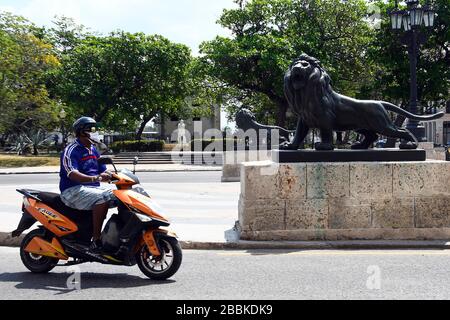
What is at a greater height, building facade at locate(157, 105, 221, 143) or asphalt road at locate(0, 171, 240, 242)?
building facade at locate(157, 105, 221, 143)

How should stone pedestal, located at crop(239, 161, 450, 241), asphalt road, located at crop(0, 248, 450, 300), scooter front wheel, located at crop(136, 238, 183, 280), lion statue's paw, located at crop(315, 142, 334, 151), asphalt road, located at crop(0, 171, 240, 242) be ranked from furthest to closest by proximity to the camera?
asphalt road, located at crop(0, 171, 240, 242) < lion statue's paw, located at crop(315, 142, 334, 151) < stone pedestal, located at crop(239, 161, 450, 241) < scooter front wheel, located at crop(136, 238, 183, 280) < asphalt road, located at crop(0, 248, 450, 300)

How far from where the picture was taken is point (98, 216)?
580 centimetres

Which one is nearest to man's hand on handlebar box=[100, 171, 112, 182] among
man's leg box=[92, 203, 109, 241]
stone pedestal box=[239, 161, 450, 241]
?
man's leg box=[92, 203, 109, 241]

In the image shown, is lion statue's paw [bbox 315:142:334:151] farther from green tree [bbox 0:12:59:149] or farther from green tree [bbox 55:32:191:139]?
green tree [bbox 55:32:191:139]

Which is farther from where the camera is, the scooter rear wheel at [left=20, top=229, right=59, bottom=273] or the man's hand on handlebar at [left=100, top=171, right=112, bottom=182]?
the scooter rear wheel at [left=20, top=229, right=59, bottom=273]

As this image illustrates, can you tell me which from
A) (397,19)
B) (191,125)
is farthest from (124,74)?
(397,19)

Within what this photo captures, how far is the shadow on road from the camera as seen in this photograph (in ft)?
18.1

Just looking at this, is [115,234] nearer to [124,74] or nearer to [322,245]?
[322,245]

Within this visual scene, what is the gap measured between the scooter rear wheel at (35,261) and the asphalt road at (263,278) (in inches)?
3.9

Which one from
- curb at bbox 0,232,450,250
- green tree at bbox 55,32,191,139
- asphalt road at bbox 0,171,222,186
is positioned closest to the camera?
curb at bbox 0,232,450,250

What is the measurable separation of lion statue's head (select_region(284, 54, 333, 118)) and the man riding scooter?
3.03 meters

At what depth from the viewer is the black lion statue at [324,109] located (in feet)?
25.1
